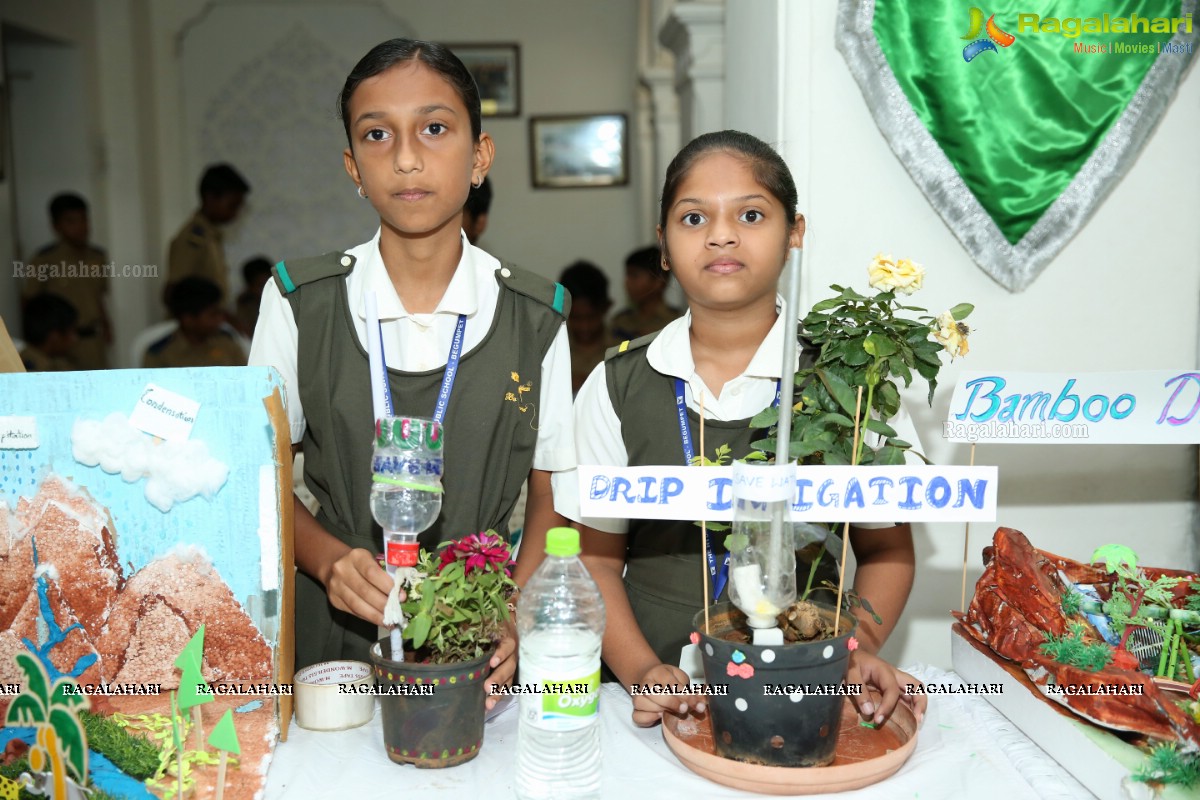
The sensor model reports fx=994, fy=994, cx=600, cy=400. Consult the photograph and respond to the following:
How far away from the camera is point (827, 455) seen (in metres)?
1.33

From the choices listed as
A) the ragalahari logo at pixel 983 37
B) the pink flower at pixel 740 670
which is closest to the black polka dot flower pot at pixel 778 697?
the pink flower at pixel 740 670

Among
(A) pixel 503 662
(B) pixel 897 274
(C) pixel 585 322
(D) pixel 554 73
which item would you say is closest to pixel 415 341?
(A) pixel 503 662

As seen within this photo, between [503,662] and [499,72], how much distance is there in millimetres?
6439

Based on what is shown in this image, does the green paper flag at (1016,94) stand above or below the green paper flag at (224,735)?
above

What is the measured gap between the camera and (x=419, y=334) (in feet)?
5.52

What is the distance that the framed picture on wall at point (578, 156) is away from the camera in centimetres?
720

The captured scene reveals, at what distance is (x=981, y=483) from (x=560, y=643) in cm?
57

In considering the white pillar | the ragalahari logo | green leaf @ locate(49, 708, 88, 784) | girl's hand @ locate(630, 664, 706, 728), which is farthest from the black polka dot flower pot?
the white pillar

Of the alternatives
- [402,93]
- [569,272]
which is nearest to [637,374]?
[402,93]

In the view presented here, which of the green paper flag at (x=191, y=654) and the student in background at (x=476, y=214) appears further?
the student in background at (x=476, y=214)

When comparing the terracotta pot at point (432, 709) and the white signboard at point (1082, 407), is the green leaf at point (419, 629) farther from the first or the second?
the white signboard at point (1082, 407)

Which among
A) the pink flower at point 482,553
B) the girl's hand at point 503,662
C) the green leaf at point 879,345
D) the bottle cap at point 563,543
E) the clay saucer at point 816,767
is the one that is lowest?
the clay saucer at point 816,767

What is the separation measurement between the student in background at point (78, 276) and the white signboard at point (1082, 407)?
5.30 meters

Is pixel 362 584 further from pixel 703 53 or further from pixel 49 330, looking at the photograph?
pixel 49 330
